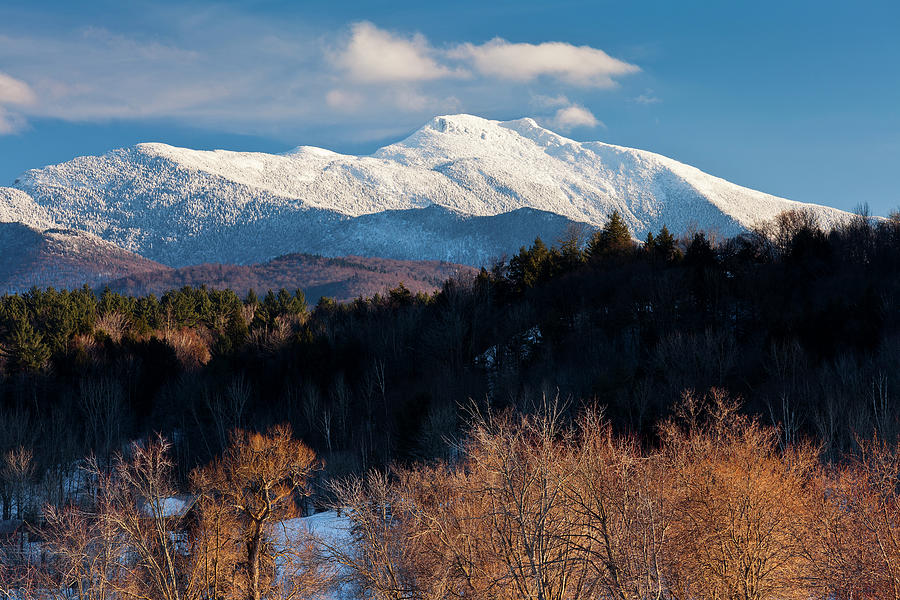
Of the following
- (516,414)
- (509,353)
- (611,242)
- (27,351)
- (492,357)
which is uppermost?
(611,242)

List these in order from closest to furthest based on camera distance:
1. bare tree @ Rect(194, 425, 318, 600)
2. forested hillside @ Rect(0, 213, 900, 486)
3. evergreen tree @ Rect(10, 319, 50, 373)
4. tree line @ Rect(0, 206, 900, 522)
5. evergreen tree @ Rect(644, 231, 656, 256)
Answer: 1. bare tree @ Rect(194, 425, 318, 600)
2. tree line @ Rect(0, 206, 900, 522)
3. forested hillside @ Rect(0, 213, 900, 486)
4. evergreen tree @ Rect(644, 231, 656, 256)
5. evergreen tree @ Rect(10, 319, 50, 373)

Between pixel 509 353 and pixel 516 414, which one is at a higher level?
pixel 509 353

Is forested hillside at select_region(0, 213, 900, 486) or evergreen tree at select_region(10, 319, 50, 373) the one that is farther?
evergreen tree at select_region(10, 319, 50, 373)

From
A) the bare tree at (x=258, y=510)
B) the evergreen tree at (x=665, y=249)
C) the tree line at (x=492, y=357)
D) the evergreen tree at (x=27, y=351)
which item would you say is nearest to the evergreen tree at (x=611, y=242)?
the tree line at (x=492, y=357)

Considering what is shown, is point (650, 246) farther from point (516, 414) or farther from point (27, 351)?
point (27, 351)

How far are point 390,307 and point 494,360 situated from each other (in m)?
24.7

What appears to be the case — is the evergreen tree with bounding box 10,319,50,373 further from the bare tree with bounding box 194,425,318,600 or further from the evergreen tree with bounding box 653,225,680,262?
the evergreen tree with bounding box 653,225,680,262

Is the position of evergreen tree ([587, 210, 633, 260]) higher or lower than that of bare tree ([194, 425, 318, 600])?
higher

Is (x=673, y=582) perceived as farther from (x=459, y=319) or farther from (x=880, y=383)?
(x=459, y=319)

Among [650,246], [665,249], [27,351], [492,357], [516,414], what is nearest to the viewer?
[516,414]

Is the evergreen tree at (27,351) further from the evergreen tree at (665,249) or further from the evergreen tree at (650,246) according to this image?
the evergreen tree at (665,249)

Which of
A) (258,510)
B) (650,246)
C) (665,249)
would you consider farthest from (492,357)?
(258,510)

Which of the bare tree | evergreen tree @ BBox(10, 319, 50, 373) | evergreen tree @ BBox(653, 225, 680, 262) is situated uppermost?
evergreen tree @ BBox(653, 225, 680, 262)

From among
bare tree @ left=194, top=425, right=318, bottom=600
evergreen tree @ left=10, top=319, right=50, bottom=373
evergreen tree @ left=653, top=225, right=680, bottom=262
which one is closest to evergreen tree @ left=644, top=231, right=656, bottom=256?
evergreen tree @ left=653, top=225, right=680, bottom=262
